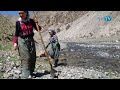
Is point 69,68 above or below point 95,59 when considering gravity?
above

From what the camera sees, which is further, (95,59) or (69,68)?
(95,59)

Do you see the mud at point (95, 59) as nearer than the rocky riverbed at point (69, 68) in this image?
No

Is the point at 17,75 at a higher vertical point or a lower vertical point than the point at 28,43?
lower

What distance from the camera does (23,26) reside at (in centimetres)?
1002

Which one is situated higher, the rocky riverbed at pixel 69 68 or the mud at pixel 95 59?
the rocky riverbed at pixel 69 68

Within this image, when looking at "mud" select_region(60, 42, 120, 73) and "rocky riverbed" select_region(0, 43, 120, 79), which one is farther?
"mud" select_region(60, 42, 120, 73)

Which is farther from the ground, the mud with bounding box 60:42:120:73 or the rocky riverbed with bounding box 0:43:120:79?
the rocky riverbed with bounding box 0:43:120:79
